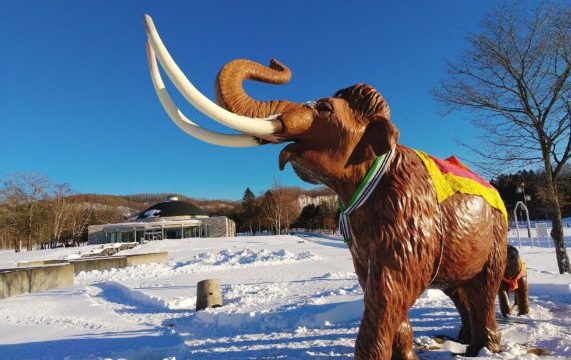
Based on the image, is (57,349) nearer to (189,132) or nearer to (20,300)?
(189,132)

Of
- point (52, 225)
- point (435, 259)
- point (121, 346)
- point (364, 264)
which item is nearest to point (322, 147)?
point (364, 264)

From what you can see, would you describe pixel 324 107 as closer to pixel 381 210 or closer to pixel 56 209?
pixel 381 210

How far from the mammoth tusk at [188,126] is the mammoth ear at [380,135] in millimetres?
665

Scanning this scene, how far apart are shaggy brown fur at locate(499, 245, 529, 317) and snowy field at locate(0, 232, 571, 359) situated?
0.15m

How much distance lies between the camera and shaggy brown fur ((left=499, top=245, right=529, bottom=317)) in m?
3.81

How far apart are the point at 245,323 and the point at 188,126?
405cm

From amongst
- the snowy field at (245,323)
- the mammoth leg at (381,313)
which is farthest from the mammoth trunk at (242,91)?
the snowy field at (245,323)

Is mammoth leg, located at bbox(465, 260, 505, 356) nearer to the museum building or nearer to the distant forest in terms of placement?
the distant forest

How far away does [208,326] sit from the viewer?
5.53 m

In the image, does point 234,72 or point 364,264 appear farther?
point 364,264

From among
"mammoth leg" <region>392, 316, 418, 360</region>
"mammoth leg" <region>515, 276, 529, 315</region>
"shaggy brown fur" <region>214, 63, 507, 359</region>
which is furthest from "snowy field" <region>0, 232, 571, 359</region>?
"shaggy brown fur" <region>214, 63, 507, 359</region>

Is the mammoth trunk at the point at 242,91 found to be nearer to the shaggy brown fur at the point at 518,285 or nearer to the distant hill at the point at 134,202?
the shaggy brown fur at the point at 518,285

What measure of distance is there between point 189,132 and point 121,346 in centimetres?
361

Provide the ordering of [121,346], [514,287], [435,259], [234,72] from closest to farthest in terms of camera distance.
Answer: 1. [234,72]
2. [435,259]
3. [514,287]
4. [121,346]
